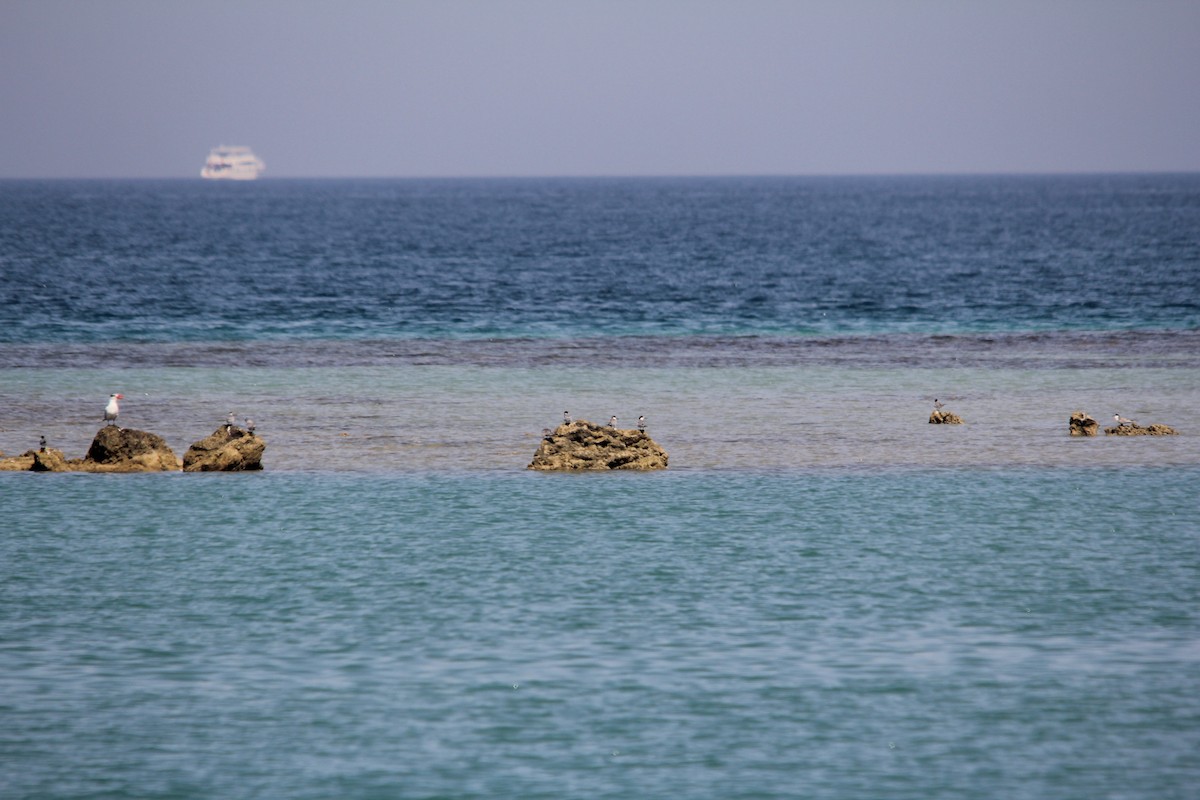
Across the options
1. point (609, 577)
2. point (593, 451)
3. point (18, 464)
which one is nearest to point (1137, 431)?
point (593, 451)

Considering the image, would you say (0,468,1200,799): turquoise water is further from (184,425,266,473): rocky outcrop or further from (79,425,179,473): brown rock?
(184,425,266,473): rocky outcrop

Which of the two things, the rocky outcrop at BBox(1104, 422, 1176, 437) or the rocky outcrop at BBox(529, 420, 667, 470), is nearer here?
the rocky outcrop at BBox(529, 420, 667, 470)

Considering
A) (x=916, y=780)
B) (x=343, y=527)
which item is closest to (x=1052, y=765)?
(x=916, y=780)

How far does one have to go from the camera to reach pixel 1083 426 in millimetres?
31141

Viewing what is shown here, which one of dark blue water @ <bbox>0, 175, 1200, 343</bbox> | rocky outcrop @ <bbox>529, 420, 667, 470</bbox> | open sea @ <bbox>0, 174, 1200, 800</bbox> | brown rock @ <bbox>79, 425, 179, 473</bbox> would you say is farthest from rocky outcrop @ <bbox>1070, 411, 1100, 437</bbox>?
dark blue water @ <bbox>0, 175, 1200, 343</bbox>

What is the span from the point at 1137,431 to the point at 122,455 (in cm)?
2207

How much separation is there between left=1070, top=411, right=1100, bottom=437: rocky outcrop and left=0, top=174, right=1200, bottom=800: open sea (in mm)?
276

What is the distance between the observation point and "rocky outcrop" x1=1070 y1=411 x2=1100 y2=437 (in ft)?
102

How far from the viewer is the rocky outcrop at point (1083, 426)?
31047 millimetres

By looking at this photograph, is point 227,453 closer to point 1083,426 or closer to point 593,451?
point 593,451

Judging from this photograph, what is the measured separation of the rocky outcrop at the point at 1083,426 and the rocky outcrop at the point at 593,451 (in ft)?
33.0

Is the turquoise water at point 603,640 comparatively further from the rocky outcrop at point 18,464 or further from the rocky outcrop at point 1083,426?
the rocky outcrop at point 1083,426

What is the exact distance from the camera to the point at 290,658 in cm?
1639

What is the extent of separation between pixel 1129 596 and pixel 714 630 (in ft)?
19.5
